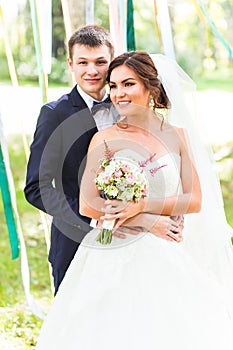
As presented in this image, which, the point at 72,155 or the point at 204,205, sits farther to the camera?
the point at 204,205

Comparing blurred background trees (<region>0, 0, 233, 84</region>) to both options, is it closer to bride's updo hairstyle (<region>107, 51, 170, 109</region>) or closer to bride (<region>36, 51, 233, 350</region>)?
bride's updo hairstyle (<region>107, 51, 170, 109</region>)

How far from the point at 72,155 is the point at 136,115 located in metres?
0.39

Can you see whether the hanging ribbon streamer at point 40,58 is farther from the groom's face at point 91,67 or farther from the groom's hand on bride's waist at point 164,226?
the groom's hand on bride's waist at point 164,226

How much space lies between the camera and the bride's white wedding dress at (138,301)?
3.61 meters

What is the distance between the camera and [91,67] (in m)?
3.81

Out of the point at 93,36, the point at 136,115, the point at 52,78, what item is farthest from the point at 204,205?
the point at 52,78

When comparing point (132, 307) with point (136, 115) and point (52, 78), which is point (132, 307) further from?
point (52, 78)

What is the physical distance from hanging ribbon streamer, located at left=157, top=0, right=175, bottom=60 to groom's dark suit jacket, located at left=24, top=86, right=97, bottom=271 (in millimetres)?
1030

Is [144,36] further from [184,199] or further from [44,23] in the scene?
[184,199]

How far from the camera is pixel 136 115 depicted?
3758 mm

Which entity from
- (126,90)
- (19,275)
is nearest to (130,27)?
(126,90)

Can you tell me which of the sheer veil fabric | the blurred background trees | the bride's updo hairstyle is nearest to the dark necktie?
the bride's updo hairstyle

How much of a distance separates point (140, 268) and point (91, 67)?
1.06m

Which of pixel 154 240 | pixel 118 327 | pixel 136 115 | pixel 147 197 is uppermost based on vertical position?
pixel 136 115
